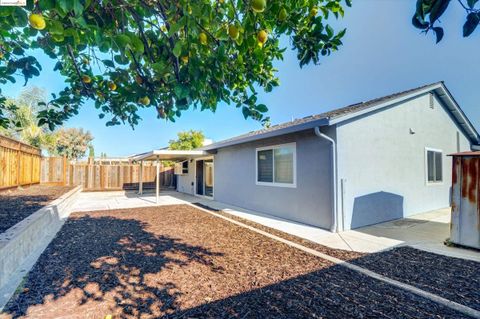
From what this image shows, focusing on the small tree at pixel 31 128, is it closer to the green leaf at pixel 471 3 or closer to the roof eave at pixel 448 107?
the roof eave at pixel 448 107

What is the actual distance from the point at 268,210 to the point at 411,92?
5.75 metres

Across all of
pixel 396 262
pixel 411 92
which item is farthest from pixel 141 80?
pixel 411 92

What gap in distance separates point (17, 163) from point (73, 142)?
1829 centimetres

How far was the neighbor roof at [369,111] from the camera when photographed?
19.0 feet

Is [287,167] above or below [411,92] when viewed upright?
below

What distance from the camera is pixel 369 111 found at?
20.7 ft

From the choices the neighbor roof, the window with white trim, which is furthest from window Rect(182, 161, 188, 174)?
the neighbor roof

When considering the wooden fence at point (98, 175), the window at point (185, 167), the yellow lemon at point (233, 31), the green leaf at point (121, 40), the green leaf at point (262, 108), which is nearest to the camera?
the green leaf at point (121, 40)

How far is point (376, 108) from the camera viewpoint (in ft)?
21.0

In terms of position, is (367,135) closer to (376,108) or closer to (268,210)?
(376,108)

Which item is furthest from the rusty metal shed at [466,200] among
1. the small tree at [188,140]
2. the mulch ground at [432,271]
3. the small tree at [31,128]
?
the small tree at [188,140]

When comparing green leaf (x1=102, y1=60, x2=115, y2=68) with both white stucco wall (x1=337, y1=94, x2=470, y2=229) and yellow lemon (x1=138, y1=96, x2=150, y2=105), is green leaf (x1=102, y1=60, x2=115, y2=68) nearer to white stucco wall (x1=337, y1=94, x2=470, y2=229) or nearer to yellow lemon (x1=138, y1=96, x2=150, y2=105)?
yellow lemon (x1=138, y1=96, x2=150, y2=105)

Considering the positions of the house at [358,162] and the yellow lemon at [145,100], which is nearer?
the yellow lemon at [145,100]

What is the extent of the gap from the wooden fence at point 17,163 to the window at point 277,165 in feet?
31.9
